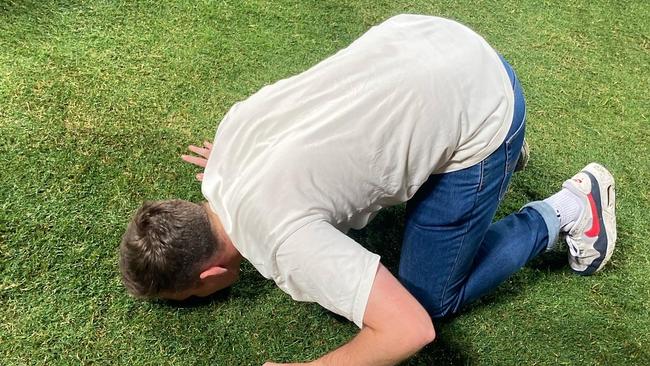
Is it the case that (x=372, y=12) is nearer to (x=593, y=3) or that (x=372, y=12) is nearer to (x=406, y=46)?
(x=593, y=3)

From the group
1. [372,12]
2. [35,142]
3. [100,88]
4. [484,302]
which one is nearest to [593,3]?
[372,12]

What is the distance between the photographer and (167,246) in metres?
1.86

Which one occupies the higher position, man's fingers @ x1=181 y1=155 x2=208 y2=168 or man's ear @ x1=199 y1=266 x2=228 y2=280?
man's ear @ x1=199 y1=266 x2=228 y2=280

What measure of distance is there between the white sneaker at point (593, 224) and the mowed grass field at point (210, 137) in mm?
94

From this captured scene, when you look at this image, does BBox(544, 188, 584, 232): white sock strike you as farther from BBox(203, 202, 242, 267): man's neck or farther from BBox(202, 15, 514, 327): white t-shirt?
BBox(203, 202, 242, 267): man's neck

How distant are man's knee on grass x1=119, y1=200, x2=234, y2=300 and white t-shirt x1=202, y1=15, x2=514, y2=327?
0.12 m

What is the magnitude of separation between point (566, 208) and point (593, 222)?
122 millimetres

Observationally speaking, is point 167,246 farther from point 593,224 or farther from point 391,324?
point 593,224

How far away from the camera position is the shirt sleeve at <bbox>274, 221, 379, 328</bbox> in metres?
1.56

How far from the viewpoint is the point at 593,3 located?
3.79 meters

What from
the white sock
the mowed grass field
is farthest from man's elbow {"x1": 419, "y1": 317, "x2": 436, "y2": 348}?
the white sock

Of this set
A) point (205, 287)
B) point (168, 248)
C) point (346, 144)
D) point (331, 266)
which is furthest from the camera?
point (205, 287)

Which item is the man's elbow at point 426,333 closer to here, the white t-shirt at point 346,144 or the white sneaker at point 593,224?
the white t-shirt at point 346,144

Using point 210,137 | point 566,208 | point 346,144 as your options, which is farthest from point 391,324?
point 210,137
